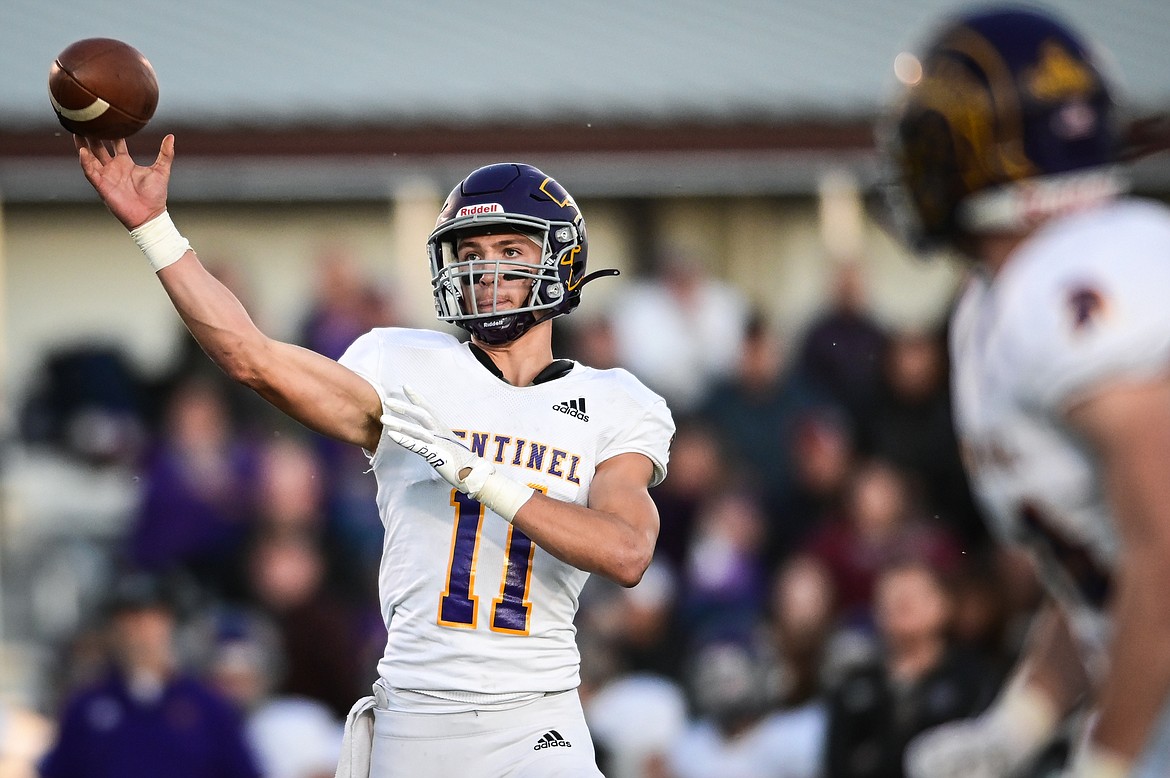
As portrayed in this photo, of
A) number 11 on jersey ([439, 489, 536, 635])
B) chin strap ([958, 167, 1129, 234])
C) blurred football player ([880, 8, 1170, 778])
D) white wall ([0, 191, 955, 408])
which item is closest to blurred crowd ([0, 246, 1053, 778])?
white wall ([0, 191, 955, 408])

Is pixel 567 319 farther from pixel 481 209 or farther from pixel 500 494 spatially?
pixel 500 494

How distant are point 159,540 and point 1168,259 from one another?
20.7ft

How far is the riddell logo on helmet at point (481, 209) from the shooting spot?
13.2ft

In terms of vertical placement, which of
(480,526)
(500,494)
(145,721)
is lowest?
(145,721)

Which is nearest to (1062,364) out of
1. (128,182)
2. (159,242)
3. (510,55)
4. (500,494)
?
(500,494)

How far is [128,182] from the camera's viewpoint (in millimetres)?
3568

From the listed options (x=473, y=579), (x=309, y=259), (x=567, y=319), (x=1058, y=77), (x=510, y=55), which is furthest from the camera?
(x=510, y=55)

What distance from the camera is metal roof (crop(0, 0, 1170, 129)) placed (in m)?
9.16

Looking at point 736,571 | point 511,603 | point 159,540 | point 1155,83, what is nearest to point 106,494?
point 159,540

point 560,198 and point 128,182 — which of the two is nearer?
point 128,182

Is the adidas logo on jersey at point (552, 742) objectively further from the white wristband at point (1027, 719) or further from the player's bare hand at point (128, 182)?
the player's bare hand at point (128, 182)

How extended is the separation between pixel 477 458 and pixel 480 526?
11.3 inches

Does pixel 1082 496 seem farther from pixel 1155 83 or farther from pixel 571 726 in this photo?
pixel 1155 83

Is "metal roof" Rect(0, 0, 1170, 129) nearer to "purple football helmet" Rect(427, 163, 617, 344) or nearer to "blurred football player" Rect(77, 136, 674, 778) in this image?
"purple football helmet" Rect(427, 163, 617, 344)
